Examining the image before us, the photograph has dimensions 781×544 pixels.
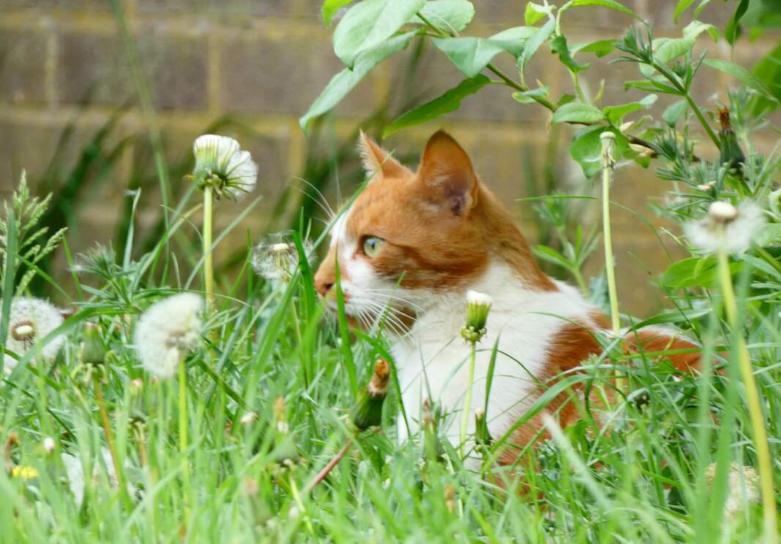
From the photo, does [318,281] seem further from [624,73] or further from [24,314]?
[624,73]

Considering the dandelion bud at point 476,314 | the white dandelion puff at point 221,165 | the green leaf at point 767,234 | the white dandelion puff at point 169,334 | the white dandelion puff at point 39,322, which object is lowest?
the white dandelion puff at point 39,322

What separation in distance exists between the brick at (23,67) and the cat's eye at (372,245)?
70.0 inches

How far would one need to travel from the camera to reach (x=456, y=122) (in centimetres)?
317

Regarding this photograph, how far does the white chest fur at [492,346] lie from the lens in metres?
1.50

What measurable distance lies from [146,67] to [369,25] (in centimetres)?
208

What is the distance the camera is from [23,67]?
3146 mm

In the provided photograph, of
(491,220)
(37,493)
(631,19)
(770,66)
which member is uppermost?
(631,19)

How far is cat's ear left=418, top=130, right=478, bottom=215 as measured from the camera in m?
1.68

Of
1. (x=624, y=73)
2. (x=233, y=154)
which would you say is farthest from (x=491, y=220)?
(x=624, y=73)

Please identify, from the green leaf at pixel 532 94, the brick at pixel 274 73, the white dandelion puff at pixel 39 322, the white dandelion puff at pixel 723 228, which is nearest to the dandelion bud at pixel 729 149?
the green leaf at pixel 532 94

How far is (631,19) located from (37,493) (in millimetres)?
2400

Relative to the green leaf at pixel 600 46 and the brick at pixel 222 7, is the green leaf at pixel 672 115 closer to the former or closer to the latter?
the green leaf at pixel 600 46

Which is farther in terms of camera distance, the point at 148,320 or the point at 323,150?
the point at 323,150

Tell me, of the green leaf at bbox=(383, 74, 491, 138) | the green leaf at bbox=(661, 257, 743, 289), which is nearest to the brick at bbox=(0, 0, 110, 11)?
the green leaf at bbox=(383, 74, 491, 138)
